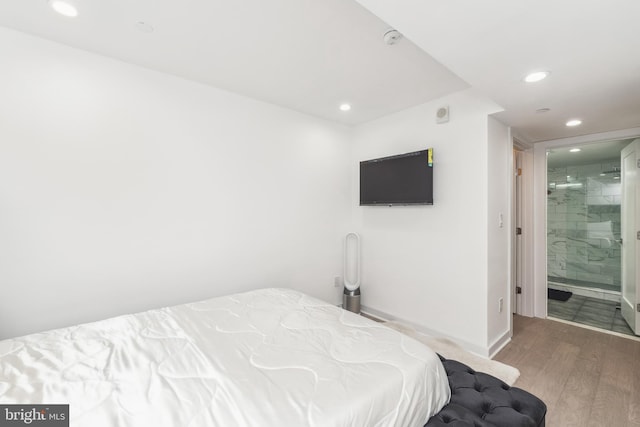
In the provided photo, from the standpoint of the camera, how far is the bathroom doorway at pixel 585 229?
166 inches

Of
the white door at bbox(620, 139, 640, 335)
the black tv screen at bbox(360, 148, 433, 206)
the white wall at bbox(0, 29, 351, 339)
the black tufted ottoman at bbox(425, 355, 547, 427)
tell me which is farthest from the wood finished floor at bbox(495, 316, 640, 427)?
the white wall at bbox(0, 29, 351, 339)

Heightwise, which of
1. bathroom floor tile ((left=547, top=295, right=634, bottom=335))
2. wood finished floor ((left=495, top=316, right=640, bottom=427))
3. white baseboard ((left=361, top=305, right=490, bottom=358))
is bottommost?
wood finished floor ((left=495, top=316, right=640, bottom=427))

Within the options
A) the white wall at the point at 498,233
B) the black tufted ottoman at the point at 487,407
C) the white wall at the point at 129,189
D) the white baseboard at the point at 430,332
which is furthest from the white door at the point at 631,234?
the white wall at the point at 129,189

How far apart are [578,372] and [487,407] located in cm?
184

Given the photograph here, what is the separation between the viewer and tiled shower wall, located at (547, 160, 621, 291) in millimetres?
4453

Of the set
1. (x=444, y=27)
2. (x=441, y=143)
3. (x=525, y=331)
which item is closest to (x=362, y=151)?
(x=441, y=143)

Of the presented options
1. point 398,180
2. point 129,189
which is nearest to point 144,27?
point 129,189

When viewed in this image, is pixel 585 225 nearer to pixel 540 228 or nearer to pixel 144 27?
pixel 540 228

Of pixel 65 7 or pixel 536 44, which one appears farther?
pixel 65 7

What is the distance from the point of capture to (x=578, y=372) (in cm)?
230

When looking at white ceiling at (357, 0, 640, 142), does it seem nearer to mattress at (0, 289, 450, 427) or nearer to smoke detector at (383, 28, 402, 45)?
smoke detector at (383, 28, 402, 45)

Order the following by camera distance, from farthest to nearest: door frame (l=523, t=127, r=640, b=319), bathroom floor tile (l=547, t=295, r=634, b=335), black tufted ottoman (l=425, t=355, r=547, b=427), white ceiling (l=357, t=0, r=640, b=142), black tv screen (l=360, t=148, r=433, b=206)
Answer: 1. door frame (l=523, t=127, r=640, b=319)
2. bathroom floor tile (l=547, t=295, r=634, b=335)
3. black tv screen (l=360, t=148, r=433, b=206)
4. white ceiling (l=357, t=0, r=640, b=142)
5. black tufted ottoman (l=425, t=355, r=547, b=427)

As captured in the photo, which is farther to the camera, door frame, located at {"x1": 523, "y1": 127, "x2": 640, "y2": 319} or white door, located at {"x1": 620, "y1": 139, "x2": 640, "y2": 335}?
door frame, located at {"x1": 523, "y1": 127, "x2": 640, "y2": 319}

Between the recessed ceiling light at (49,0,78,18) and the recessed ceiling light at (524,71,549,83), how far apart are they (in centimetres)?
286
